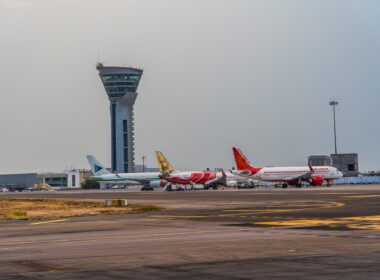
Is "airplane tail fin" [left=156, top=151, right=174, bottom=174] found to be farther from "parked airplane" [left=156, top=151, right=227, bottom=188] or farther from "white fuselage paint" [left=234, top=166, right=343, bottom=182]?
"white fuselage paint" [left=234, top=166, right=343, bottom=182]

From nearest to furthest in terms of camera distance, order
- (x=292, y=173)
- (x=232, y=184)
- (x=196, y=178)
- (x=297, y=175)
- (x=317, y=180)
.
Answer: (x=317, y=180) → (x=297, y=175) → (x=292, y=173) → (x=196, y=178) → (x=232, y=184)

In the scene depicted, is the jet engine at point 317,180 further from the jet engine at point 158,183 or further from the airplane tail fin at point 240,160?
the jet engine at point 158,183

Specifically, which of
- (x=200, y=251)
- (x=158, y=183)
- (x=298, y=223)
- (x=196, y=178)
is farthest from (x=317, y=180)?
(x=200, y=251)

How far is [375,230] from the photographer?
27.7 m

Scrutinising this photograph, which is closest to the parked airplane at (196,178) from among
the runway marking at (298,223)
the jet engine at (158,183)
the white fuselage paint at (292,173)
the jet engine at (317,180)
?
the jet engine at (158,183)

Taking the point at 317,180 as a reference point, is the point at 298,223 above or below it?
below

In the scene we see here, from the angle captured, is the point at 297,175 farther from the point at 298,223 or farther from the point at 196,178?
the point at 298,223

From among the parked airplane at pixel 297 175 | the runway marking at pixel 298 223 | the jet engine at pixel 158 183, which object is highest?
the parked airplane at pixel 297 175

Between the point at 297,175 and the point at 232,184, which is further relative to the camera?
the point at 232,184

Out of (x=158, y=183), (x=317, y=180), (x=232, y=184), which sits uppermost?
(x=317, y=180)

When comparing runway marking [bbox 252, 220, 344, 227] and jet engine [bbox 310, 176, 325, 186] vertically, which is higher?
jet engine [bbox 310, 176, 325, 186]

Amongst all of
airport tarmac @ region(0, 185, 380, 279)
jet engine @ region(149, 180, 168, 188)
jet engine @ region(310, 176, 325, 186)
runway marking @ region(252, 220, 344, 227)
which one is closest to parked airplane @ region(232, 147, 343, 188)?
jet engine @ region(310, 176, 325, 186)

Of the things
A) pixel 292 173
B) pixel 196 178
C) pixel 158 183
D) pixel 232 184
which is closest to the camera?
pixel 292 173

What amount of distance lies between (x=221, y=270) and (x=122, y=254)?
5151 mm
